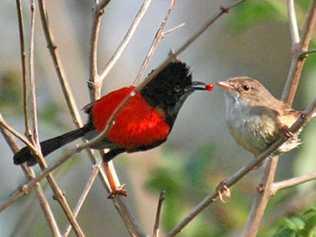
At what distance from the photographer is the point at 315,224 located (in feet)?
12.0

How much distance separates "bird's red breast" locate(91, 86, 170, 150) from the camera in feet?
15.3

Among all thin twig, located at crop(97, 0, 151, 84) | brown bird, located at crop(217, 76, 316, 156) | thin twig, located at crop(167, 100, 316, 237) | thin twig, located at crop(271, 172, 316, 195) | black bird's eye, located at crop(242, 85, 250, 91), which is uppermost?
thin twig, located at crop(97, 0, 151, 84)

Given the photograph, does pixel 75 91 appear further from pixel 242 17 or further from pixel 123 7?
pixel 242 17

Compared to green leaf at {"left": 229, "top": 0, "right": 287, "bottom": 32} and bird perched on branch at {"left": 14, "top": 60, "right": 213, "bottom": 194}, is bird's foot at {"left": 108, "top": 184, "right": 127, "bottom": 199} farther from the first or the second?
green leaf at {"left": 229, "top": 0, "right": 287, "bottom": 32}

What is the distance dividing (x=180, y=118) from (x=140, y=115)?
5.11 metres

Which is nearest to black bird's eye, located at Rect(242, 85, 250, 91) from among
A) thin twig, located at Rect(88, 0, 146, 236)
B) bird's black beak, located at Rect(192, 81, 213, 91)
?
bird's black beak, located at Rect(192, 81, 213, 91)

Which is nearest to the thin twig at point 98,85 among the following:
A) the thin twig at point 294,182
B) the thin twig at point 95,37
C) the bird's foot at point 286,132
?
the thin twig at point 95,37

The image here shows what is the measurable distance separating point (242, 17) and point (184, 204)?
1308 millimetres

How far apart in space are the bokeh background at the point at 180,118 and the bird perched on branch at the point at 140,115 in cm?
38

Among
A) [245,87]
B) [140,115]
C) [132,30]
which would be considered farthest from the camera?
[245,87]

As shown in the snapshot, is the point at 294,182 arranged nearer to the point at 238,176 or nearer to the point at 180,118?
the point at 238,176

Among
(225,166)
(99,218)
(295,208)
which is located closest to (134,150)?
(295,208)

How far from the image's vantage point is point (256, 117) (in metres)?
4.58

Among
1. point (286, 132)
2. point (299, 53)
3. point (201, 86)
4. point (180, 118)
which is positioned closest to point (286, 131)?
point (286, 132)
